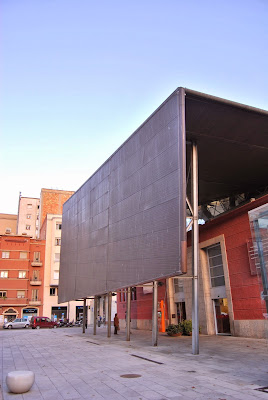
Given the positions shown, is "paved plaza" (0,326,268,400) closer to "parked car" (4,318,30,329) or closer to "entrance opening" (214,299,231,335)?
"entrance opening" (214,299,231,335)

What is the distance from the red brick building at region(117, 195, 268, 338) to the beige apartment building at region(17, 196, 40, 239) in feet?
212

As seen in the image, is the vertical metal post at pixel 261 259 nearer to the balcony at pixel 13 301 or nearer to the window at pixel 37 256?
the balcony at pixel 13 301

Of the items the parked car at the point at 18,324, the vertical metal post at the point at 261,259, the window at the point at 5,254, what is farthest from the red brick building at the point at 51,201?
the vertical metal post at the point at 261,259

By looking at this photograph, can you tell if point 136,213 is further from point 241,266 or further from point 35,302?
point 35,302

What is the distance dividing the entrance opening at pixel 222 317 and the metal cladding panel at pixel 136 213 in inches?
288

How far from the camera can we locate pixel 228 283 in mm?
21734

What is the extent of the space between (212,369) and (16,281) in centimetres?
5017

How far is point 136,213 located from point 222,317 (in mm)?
9766

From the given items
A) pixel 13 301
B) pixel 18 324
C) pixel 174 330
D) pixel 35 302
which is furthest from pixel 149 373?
pixel 35 302

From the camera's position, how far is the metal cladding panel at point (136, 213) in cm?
1519

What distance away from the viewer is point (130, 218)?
19859 mm

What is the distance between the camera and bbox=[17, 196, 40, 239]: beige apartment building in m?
86.2

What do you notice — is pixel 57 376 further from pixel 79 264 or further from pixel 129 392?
pixel 79 264

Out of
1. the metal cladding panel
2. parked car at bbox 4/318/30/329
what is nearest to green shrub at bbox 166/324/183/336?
the metal cladding panel
